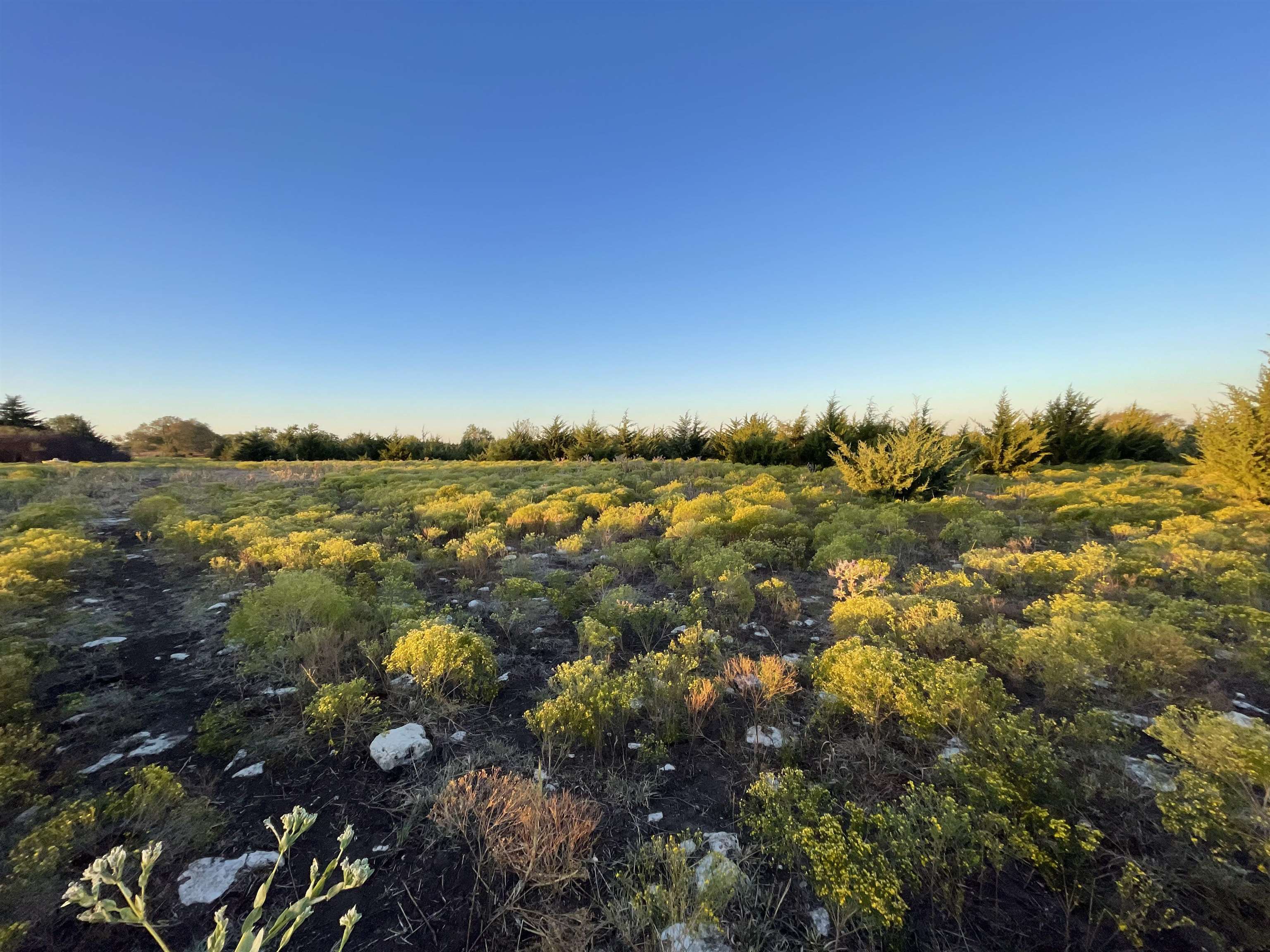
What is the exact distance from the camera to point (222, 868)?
233 cm

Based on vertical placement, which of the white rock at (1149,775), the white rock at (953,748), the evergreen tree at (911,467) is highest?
the evergreen tree at (911,467)

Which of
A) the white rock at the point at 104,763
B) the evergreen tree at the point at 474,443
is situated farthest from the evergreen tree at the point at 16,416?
the white rock at the point at 104,763

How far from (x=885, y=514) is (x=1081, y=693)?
14.6 ft

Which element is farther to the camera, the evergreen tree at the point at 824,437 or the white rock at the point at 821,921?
the evergreen tree at the point at 824,437

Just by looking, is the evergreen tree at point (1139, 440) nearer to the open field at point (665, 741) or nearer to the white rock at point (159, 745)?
the open field at point (665, 741)

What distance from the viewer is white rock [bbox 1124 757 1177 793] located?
8.71 ft

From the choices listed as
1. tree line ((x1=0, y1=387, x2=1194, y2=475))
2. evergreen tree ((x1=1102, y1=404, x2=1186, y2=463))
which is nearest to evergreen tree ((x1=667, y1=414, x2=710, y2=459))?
tree line ((x1=0, y1=387, x2=1194, y2=475))

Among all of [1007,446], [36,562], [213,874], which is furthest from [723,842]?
[1007,446]

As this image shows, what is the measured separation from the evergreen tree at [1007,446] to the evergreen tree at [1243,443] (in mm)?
5672

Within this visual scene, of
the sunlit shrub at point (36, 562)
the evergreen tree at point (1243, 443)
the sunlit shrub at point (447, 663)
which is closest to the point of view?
the sunlit shrub at point (447, 663)

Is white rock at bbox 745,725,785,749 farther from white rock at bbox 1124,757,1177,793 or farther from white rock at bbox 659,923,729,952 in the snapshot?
white rock at bbox 1124,757,1177,793

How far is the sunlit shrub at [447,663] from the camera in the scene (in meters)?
3.63

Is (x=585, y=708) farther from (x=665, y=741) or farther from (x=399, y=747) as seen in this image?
(x=399, y=747)

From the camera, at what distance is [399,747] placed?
307 centimetres
